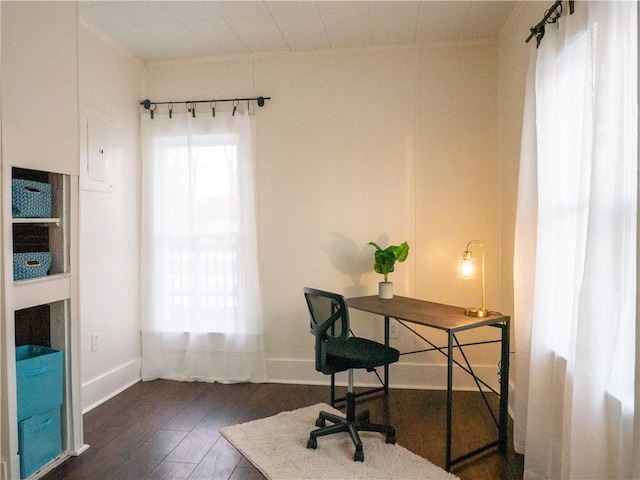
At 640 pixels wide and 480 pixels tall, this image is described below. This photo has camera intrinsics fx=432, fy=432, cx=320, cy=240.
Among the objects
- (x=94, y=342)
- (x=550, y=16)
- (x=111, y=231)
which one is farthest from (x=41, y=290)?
(x=550, y=16)

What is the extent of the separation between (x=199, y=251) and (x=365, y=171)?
149cm

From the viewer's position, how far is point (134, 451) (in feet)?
7.89

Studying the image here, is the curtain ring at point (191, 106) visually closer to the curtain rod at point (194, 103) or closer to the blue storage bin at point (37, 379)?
the curtain rod at point (194, 103)

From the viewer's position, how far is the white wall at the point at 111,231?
9.86 ft

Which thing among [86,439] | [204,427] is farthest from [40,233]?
[204,427]

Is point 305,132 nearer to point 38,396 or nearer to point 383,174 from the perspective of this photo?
point 383,174

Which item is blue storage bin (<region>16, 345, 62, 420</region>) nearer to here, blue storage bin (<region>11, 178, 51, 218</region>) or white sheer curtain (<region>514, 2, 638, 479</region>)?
blue storage bin (<region>11, 178, 51, 218</region>)

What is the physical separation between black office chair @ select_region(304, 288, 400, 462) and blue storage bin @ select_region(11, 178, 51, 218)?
147 centimetres

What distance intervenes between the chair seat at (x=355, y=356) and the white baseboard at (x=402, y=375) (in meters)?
0.91

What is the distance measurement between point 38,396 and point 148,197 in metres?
1.77

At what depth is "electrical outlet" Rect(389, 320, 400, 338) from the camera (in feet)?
11.1

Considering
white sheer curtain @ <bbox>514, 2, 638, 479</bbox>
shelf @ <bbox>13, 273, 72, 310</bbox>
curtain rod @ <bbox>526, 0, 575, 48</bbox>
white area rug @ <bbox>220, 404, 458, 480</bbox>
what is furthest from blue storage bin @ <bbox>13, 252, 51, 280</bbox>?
curtain rod @ <bbox>526, 0, 575, 48</bbox>

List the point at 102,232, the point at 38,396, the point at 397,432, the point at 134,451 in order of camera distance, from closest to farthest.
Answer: the point at 38,396 < the point at 134,451 < the point at 397,432 < the point at 102,232

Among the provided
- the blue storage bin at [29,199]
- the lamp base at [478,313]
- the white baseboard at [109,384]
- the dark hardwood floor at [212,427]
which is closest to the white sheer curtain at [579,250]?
the lamp base at [478,313]
